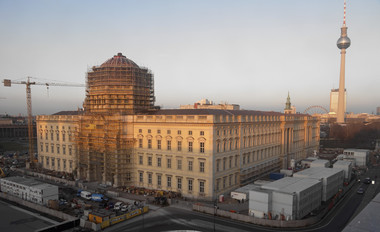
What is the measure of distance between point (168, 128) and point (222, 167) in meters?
13.3

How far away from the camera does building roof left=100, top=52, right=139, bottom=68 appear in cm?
6347

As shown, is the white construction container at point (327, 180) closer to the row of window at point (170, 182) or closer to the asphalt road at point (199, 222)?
the asphalt road at point (199, 222)

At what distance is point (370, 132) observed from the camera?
15675 cm

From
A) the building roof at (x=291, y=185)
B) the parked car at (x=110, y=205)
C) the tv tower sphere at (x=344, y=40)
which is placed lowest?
the parked car at (x=110, y=205)

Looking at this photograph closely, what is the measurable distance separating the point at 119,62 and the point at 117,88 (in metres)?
6.72

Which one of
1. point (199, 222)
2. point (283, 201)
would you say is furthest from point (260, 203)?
point (199, 222)

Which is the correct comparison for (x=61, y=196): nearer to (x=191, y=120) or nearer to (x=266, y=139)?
(x=191, y=120)

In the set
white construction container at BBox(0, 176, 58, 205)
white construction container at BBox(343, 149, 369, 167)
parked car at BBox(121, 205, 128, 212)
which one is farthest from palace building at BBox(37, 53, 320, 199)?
white construction container at BBox(343, 149, 369, 167)

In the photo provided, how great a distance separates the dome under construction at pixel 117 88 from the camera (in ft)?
204

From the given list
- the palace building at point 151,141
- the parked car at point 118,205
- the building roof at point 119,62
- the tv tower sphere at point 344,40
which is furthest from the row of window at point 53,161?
the tv tower sphere at point 344,40

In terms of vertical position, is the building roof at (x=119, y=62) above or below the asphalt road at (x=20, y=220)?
above

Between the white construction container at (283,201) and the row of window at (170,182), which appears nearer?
the white construction container at (283,201)

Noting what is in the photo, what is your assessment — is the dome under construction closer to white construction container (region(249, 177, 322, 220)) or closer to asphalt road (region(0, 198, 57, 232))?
asphalt road (region(0, 198, 57, 232))

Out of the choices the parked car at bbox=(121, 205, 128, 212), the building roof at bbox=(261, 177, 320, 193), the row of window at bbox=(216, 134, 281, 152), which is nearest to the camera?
the building roof at bbox=(261, 177, 320, 193)
